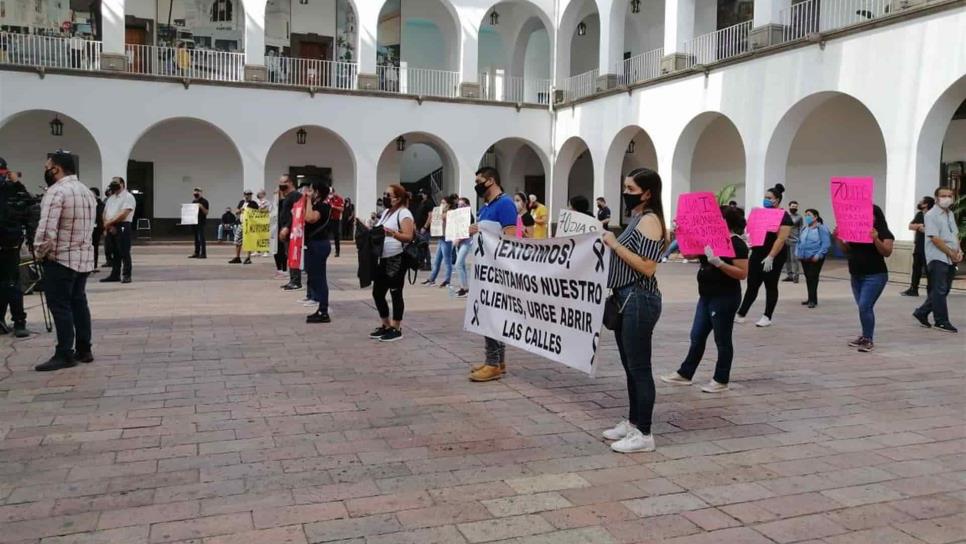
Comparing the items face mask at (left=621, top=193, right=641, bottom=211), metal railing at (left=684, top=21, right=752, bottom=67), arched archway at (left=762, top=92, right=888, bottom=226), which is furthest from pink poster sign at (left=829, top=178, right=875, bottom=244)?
metal railing at (left=684, top=21, right=752, bottom=67)

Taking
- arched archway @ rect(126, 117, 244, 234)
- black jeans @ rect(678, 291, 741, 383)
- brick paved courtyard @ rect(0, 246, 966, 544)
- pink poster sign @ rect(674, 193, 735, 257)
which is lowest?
brick paved courtyard @ rect(0, 246, 966, 544)

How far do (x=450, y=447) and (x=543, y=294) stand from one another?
4.38ft

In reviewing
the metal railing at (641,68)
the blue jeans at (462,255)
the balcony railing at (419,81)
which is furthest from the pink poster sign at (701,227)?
the balcony railing at (419,81)

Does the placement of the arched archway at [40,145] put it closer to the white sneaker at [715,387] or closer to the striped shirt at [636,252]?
the white sneaker at [715,387]

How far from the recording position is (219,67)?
23.8 meters

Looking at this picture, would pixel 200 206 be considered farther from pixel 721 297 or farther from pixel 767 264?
pixel 721 297

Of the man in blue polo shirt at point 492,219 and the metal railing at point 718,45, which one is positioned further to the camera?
the metal railing at point 718,45

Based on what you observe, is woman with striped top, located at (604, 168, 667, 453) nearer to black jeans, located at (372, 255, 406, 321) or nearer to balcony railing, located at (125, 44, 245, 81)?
black jeans, located at (372, 255, 406, 321)

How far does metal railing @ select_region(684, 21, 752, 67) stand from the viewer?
19.5 metres

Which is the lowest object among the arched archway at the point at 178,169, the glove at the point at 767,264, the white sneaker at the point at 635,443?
the white sneaker at the point at 635,443

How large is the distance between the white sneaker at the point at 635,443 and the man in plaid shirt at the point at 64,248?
461cm

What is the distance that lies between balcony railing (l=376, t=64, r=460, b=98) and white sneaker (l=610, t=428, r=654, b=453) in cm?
2205

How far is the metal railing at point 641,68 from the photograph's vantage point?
22.8 metres

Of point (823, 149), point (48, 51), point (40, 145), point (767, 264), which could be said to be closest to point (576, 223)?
point (767, 264)
